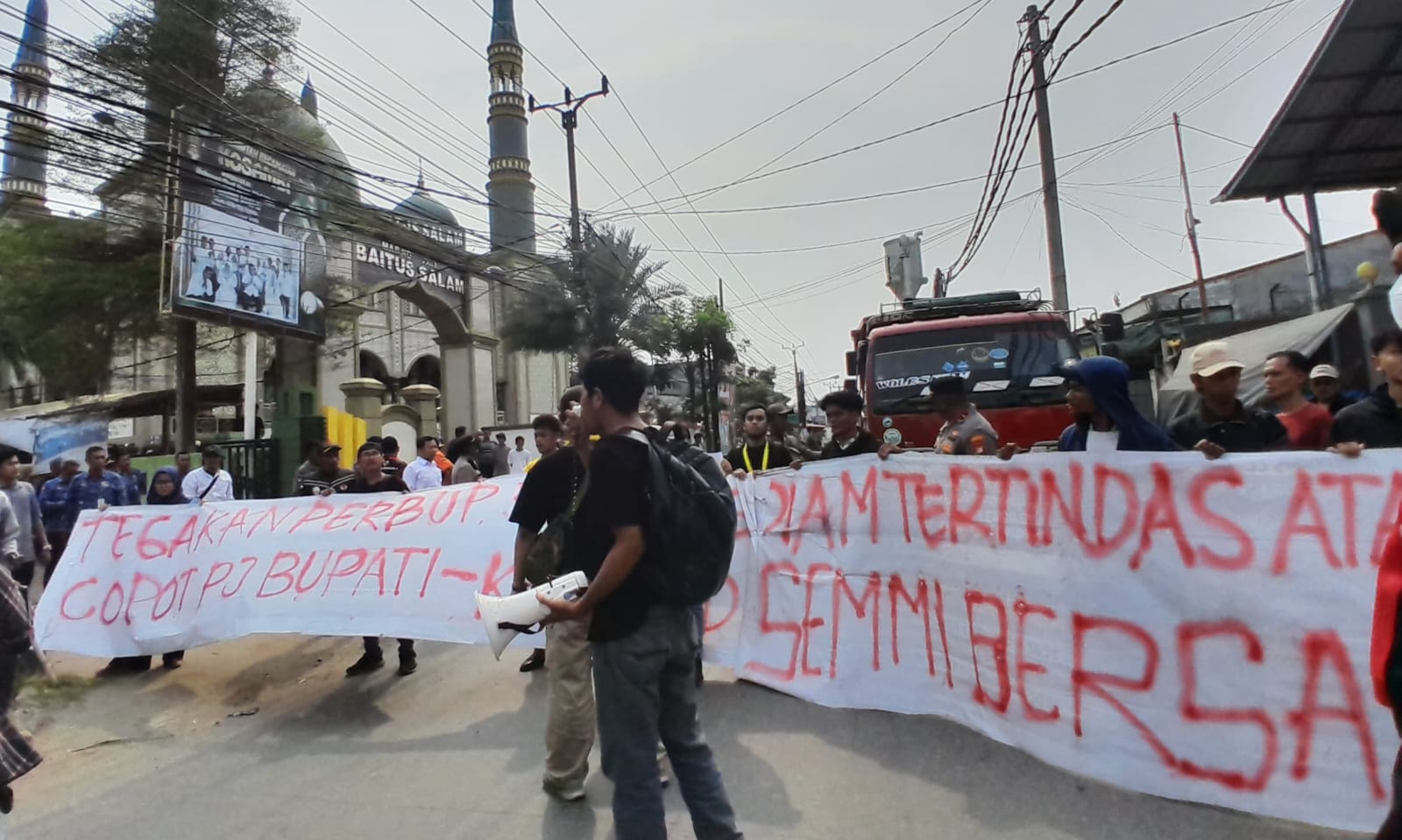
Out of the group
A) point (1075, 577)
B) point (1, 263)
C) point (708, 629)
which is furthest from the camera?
point (1, 263)

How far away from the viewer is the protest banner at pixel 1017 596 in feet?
8.45

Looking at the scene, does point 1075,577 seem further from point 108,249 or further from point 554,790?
point 108,249

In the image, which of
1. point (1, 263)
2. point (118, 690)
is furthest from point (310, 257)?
point (118, 690)

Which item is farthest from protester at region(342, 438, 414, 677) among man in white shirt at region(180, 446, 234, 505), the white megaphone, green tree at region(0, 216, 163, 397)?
green tree at region(0, 216, 163, 397)

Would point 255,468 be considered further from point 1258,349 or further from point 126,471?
point 1258,349

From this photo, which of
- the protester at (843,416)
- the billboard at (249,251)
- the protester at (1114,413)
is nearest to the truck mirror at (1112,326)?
the protester at (843,416)

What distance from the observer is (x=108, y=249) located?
18.9 meters

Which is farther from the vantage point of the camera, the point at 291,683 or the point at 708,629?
the point at 291,683

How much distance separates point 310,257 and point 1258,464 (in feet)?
67.7

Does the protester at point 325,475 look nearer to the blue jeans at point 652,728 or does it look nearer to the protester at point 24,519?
the protester at point 24,519

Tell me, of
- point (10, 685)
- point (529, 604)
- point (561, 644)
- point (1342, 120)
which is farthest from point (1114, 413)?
point (1342, 120)

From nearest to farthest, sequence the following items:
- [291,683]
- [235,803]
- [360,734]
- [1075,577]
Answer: [1075,577]
[235,803]
[360,734]
[291,683]

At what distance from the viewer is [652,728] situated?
2.29 m

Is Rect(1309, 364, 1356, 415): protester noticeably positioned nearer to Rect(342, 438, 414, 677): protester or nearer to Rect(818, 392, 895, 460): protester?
Rect(818, 392, 895, 460): protester
